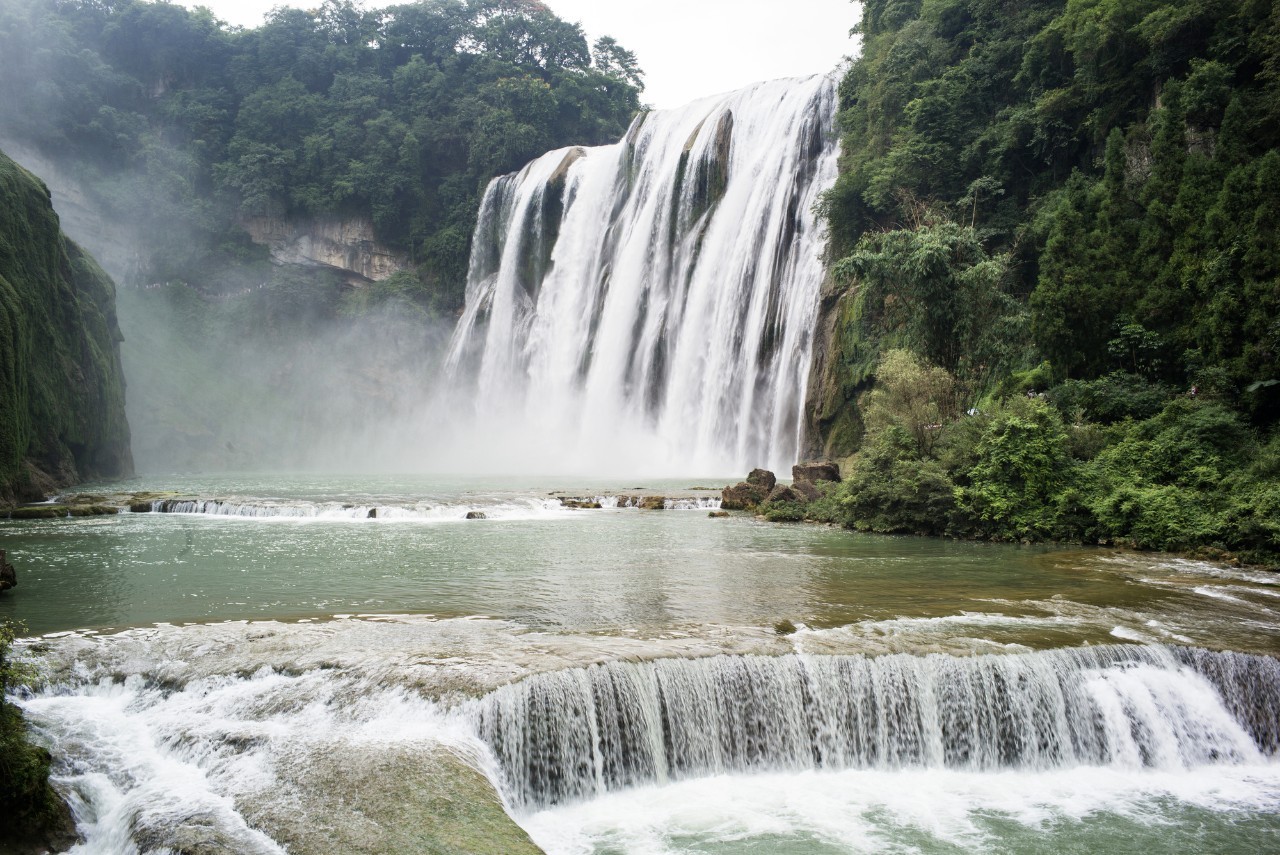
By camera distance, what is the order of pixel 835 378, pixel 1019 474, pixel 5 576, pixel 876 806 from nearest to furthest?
pixel 876 806, pixel 5 576, pixel 1019 474, pixel 835 378

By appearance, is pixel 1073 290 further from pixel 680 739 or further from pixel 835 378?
pixel 680 739

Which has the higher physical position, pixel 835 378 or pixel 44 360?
pixel 835 378

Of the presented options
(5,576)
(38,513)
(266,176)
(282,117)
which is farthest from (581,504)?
(282,117)

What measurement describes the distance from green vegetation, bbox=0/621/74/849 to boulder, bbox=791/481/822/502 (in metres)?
18.0

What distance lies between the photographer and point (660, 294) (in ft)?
133

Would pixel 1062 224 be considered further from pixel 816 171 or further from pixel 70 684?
pixel 70 684

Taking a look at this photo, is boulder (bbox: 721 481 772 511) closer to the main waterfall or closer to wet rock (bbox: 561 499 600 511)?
wet rock (bbox: 561 499 600 511)

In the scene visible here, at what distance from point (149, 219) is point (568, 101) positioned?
3036 cm

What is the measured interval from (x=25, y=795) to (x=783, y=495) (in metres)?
18.1

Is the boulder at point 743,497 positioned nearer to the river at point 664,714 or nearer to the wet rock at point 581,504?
the wet rock at point 581,504

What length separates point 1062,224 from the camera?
73.7ft

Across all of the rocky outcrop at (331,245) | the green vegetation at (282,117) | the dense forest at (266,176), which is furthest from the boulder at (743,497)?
the rocky outcrop at (331,245)

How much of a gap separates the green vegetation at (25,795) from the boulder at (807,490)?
1803 centimetres

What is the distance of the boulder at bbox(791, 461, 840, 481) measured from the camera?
22.8m
